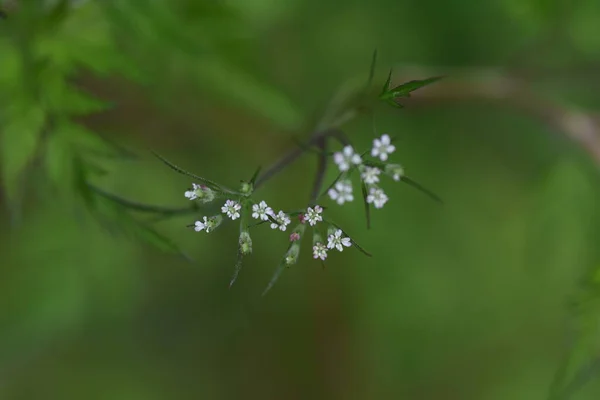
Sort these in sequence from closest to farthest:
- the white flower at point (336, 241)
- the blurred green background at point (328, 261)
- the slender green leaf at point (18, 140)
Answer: the white flower at point (336, 241), the slender green leaf at point (18, 140), the blurred green background at point (328, 261)

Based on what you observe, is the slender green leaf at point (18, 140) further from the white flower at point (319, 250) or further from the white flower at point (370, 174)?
the white flower at point (370, 174)

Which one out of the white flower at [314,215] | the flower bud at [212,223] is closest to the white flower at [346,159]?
the white flower at [314,215]

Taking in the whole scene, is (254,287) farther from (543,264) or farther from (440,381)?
(543,264)

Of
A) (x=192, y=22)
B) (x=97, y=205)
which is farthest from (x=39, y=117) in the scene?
(x=192, y=22)

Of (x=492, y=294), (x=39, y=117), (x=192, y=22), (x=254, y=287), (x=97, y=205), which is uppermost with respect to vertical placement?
(x=192, y=22)

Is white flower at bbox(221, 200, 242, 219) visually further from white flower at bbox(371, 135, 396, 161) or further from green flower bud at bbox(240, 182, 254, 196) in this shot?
white flower at bbox(371, 135, 396, 161)

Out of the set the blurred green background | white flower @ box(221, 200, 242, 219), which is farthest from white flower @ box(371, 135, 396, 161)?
the blurred green background

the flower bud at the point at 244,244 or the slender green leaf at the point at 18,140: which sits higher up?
the slender green leaf at the point at 18,140
